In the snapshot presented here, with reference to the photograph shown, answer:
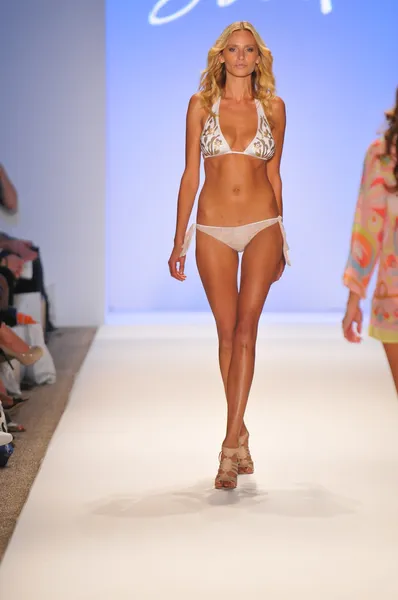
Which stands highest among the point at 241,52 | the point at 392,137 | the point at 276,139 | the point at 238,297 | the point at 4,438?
the point at 241,52

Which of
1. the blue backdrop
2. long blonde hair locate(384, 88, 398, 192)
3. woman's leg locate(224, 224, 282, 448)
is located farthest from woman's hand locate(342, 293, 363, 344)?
the blue backdrop

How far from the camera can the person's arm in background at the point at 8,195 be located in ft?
24.3

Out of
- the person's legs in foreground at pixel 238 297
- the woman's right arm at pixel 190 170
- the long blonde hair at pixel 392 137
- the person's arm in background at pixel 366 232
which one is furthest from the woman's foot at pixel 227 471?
the long blonde hair at pixel 392 137

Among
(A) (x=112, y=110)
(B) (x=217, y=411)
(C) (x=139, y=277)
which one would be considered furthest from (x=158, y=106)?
(B) (x=217, y=411)

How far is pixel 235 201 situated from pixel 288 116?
5.62 m

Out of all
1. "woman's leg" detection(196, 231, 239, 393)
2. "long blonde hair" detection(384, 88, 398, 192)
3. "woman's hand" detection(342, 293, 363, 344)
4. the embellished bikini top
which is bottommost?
"woman's leg" detection(196, 231, 239, 393)

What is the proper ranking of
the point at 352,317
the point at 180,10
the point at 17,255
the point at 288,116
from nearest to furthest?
the point at 352,317
the point at 17,255
the point at 180,10
the point at 288,116

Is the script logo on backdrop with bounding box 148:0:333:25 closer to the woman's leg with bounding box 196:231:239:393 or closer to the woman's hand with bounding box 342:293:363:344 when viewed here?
the woman's leg with bounding box 196:231:239:393

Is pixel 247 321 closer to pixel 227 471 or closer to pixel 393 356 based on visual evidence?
pixel 227 471

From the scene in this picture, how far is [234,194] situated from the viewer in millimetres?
3521

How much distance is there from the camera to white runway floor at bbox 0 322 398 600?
270 centimetres

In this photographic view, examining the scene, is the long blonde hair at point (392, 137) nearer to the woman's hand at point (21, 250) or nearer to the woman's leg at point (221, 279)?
the woman's leg at point (221, 279)

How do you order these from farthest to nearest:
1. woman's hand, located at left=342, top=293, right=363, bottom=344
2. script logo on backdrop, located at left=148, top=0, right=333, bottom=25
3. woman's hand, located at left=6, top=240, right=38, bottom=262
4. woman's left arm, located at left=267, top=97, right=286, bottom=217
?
1. script logo on backdrop, located at left=148, top=0, right=333, bottom=25
2. woman's hand, located at left=6, top=240, right=38, bottom=262
3. woman's left arm, located at left=267, top=97, right=286, bottom=217
4. woman's hand, located at left=342, top=293, right=363, bottom=344

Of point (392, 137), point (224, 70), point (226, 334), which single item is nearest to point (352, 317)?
point (392, 137)
